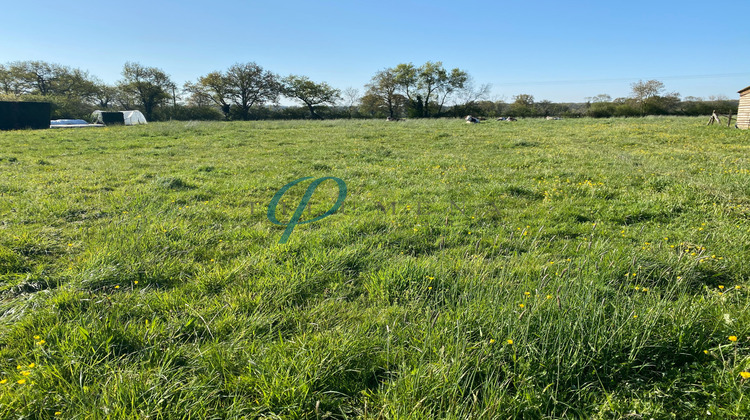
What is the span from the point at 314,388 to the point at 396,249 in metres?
2.57

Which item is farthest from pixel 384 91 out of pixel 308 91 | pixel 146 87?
pixel 146 87

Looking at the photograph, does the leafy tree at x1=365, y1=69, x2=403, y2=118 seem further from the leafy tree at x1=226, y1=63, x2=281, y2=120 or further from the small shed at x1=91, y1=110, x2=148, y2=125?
the small shed at x1=91, y1=110, x2=148, y2=125

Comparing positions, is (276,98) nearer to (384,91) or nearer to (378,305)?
(384,91)

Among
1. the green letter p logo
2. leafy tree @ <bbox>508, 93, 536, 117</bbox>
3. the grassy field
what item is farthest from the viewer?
leafy tree @ <bbox>508, 93, 536, 117</bbox>

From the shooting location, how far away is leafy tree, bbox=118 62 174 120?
177ft

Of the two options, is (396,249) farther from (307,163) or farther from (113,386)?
(307,163)

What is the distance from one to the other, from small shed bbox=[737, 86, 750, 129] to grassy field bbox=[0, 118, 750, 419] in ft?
74.0

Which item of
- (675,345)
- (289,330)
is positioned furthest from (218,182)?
(675,345)

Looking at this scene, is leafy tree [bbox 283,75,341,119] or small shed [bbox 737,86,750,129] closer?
small shed [bbox 737,86,750,129]

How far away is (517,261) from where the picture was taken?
161 inches

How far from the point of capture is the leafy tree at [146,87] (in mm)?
53938

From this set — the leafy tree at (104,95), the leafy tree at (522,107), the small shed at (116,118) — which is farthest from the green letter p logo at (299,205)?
the leafy tree at (104,95)

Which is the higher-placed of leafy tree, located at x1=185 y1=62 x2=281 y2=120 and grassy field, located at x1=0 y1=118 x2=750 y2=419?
leafy tree, located at x1=185 y1=62 x2=281 y2=120

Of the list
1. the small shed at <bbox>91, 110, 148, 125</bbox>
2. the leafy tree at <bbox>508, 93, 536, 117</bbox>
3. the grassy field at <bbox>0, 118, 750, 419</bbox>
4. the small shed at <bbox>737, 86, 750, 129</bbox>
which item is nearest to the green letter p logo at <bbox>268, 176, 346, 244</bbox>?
the grassy field at <bbox>0, 118, 750, 419</bbox>
